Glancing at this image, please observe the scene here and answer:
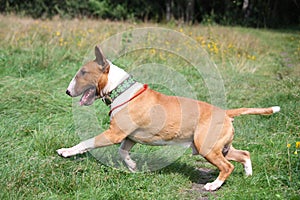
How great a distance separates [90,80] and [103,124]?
167cm

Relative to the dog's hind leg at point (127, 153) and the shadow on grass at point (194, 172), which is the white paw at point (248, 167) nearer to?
the shadow on grass at point (194, 172)

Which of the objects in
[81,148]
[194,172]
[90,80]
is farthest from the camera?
[194,172]

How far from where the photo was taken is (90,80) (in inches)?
162

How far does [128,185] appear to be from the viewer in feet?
12.8

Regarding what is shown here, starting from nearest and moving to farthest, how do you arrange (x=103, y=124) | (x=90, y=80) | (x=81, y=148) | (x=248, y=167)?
(x=81, y=148) < (x=90, y=80) < (x=248, y=167) < (x=103, y=124)

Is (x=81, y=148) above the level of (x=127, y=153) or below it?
above

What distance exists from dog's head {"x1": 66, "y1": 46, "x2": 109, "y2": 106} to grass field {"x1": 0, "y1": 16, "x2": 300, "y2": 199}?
0.71 meters

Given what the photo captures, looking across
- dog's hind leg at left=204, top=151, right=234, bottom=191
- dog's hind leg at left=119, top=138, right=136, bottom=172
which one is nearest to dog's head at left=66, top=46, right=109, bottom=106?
dog's hind leg at left=119, top=138, right=136, bottom=172

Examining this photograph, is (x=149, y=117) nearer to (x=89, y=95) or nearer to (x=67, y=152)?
(x=89, y=95)

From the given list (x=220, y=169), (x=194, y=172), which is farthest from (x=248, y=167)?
(x=194, y=172)

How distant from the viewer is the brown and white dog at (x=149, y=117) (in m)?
4.05

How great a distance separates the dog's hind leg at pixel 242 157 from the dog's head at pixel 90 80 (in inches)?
61.7

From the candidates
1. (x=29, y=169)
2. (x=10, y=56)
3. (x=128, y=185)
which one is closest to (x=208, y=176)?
(x=128, y=185)

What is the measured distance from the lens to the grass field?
3.75m
